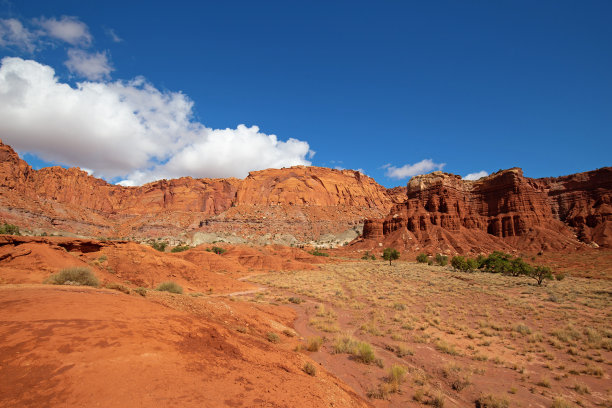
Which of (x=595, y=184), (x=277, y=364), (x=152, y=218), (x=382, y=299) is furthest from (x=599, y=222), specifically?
(x=152, y=218)

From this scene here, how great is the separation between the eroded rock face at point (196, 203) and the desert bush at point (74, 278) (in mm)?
78657

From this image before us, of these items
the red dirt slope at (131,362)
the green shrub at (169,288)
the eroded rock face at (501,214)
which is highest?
the eroded rock face at (501,214)

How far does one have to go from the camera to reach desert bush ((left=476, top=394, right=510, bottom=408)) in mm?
6361

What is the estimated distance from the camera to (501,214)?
6906 centimetres

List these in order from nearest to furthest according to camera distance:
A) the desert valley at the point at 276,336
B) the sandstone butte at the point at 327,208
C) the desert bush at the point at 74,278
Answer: the desert valley at the point at 276,336 < the desert bush at the point at 74,278 < the sandstone butte at the point at 327,208

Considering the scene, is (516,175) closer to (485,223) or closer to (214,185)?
(485,223)

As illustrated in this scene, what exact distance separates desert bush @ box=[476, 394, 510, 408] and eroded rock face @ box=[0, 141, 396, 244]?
8431 centimetres

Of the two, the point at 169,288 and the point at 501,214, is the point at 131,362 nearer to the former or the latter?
the point at 169,288

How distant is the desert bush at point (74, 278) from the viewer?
10.2 m

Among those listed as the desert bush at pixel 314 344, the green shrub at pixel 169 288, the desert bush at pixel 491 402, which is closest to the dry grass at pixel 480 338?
the desert bush at pixel 491 402

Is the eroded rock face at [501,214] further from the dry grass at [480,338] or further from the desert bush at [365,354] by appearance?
the desert bush at [365,354]

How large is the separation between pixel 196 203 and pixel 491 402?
143 meters

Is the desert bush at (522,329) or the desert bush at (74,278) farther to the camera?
the desert bush at (522,329)

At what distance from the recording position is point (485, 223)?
69938 millimetres
